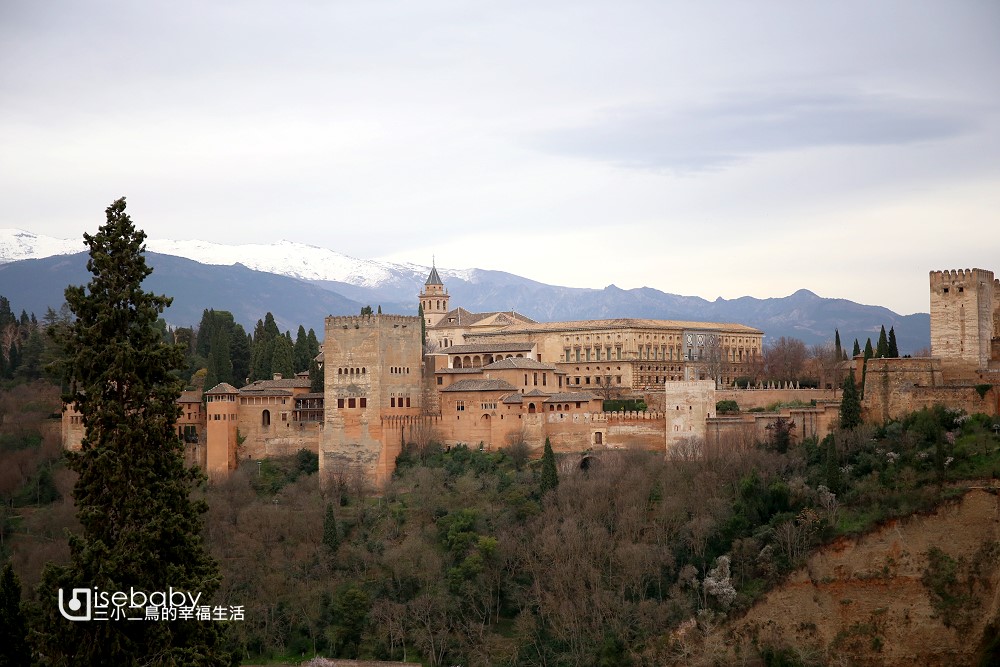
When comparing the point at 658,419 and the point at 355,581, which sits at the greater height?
the point at 658,419

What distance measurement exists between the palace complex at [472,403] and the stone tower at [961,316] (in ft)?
0.13

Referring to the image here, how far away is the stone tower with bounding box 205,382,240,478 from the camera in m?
54.2

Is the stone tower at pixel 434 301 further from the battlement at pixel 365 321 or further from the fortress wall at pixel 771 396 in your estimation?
the fortress wall at pixel 771 396

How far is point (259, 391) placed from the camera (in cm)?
5600

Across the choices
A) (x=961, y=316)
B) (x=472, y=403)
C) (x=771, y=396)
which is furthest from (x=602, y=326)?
(x=961, y=316)

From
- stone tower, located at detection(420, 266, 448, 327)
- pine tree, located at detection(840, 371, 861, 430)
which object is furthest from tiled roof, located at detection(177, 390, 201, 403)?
stone tower, located at detection(420, 266, 448, 327)

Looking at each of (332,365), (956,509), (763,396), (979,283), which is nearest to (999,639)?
(956,509)

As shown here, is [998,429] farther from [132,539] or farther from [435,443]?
[132,539]

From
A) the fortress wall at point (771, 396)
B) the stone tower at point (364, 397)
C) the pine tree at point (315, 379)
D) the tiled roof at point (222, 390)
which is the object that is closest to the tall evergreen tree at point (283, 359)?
the pine tree at point (315, 379)

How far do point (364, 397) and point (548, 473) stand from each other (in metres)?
8.57

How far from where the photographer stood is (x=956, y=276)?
46906 mm

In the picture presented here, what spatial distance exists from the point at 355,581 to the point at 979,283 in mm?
22737

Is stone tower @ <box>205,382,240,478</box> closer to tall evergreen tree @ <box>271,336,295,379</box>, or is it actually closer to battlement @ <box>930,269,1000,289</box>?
tall evergreen tree @ <box>271,336,295,379</box>

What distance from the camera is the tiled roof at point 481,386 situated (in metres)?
53.5
